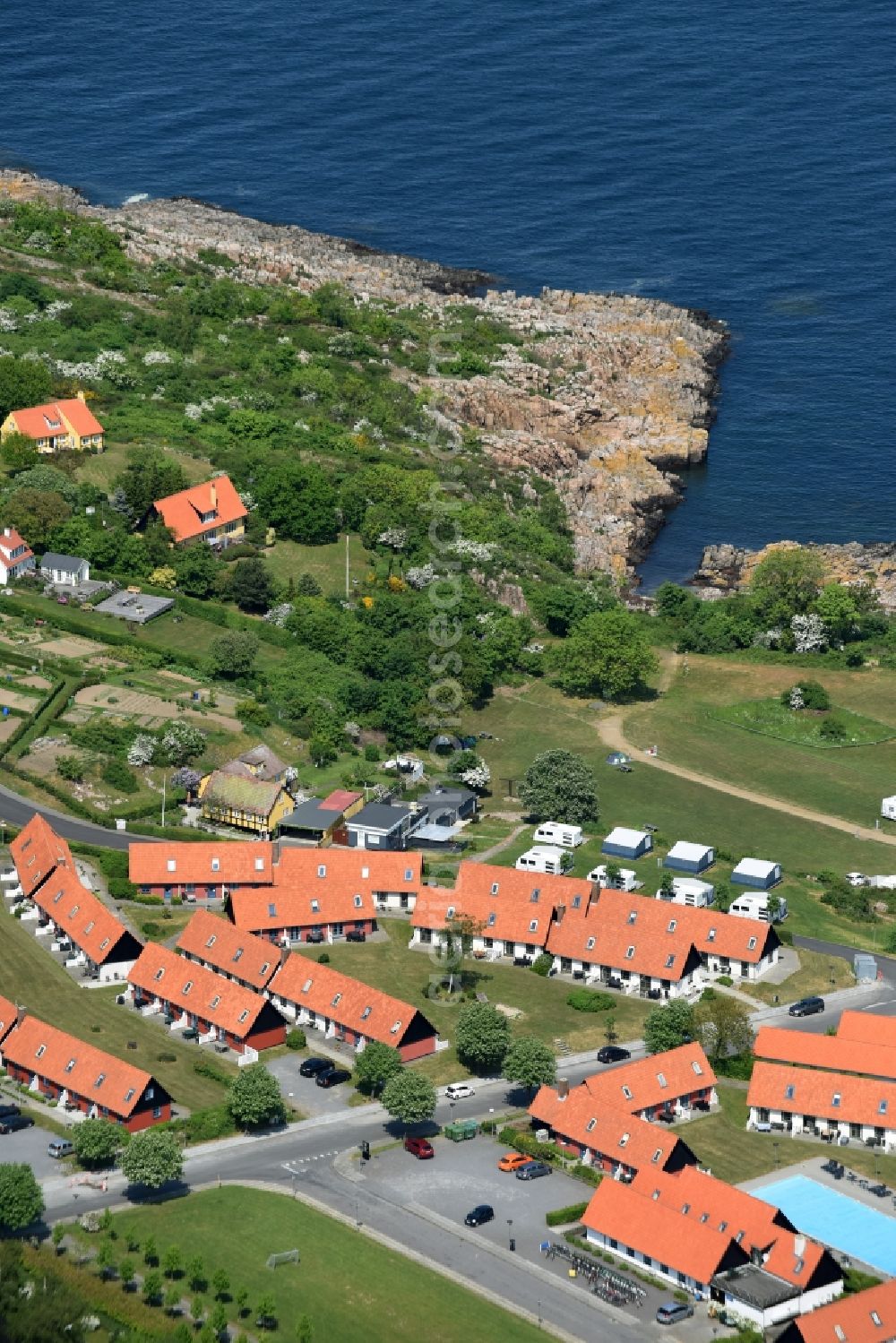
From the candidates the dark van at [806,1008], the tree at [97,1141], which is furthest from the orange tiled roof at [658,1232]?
the dark van at [806,1008]

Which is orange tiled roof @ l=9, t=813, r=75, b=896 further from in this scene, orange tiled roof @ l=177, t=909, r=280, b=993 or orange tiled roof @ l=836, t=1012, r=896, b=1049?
orange tiled roof @ l=836, t=1012, r=896, b=1049

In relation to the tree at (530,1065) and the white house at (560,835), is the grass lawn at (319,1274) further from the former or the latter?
the white house at (560,835)

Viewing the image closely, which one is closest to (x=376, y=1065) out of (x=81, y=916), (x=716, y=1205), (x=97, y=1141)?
(x=97, y=1141)

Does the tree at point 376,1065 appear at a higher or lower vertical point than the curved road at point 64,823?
higher

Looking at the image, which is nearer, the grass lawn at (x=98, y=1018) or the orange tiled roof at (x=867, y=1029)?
the grass lawn at (x=98, y=1018)

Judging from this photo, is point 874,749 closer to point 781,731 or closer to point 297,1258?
point 781,731

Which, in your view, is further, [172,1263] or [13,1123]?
[13,1123]

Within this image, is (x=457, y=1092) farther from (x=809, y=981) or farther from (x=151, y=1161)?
(x=809, y=981)
